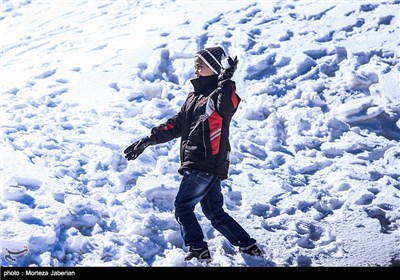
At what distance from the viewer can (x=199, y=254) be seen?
4.38 metres

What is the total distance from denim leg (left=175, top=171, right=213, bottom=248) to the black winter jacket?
0.29ft

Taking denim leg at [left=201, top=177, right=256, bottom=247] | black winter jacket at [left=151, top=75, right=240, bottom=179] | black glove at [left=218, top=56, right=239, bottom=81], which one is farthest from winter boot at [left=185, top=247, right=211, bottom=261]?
black glove at [left=218, top=56, right=239, bottom=81]

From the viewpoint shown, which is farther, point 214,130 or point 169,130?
point 169,130

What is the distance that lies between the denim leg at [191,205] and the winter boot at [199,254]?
0.12 ft

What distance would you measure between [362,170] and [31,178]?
332 centimetres

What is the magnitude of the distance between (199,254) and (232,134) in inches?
88.7

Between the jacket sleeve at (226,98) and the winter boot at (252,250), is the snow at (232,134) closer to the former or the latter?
the winter boot at (252,250)

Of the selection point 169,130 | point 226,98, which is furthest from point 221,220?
point 226,98

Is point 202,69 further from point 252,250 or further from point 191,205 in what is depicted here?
point 252,250

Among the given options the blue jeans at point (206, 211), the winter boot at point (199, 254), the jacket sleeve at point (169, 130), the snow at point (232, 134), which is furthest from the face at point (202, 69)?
the winter boot at point (199, 254)

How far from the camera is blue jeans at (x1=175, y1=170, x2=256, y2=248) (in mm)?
4387

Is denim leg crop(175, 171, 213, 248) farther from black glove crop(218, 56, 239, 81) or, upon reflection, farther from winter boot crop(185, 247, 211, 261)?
black glove crop(218, 56, 239, 81)

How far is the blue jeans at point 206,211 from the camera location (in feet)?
14.4

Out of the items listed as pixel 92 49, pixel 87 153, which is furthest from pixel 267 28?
pixel 87 153
